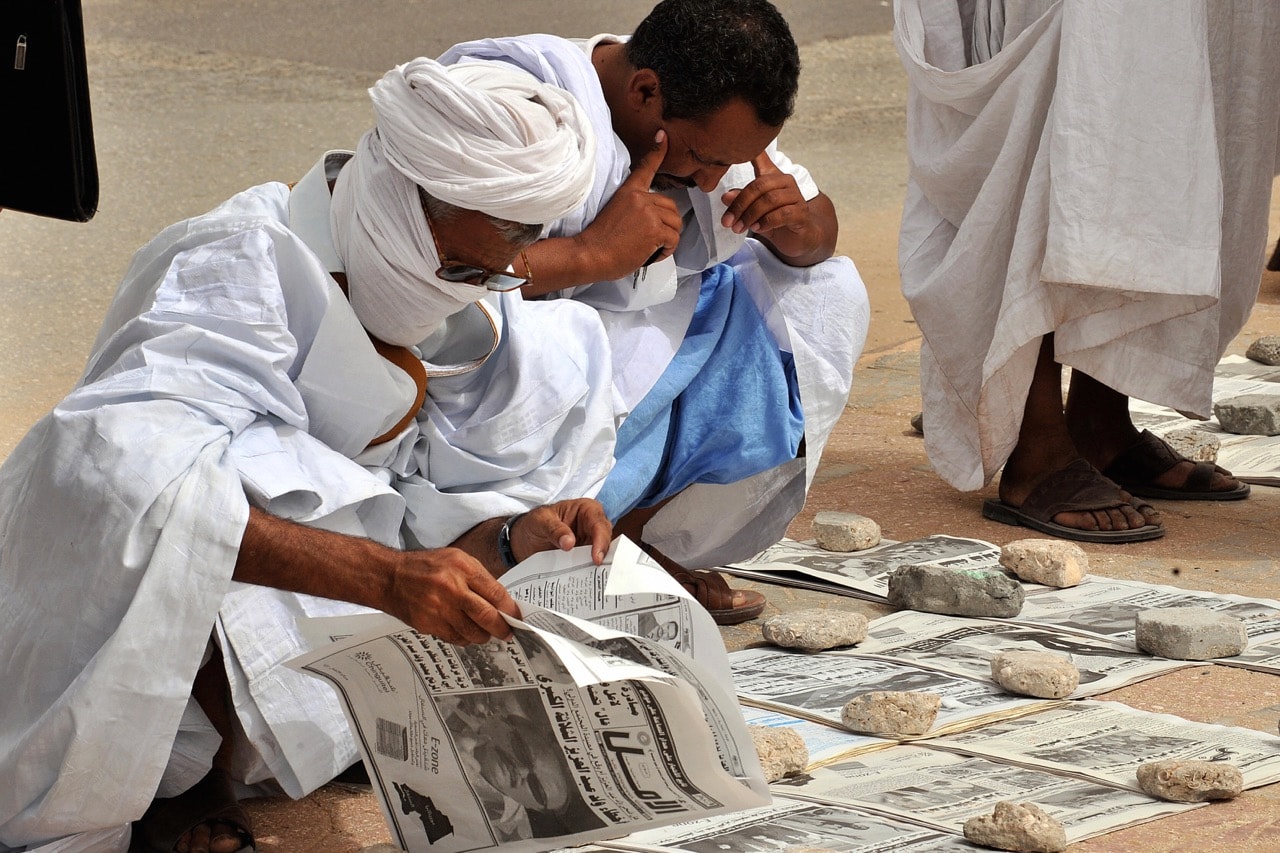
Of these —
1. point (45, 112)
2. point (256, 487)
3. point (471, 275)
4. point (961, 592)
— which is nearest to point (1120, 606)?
point (961, 592)

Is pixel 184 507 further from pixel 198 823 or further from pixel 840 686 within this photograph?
pixel 840 686

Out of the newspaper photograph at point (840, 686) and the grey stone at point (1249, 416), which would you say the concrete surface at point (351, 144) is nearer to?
the newspaper photograph at point (840, 686)

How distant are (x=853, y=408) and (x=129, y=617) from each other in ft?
11.7

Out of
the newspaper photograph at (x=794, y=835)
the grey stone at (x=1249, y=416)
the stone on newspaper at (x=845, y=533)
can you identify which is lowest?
the newspaper photograph at (x=794, y=835)

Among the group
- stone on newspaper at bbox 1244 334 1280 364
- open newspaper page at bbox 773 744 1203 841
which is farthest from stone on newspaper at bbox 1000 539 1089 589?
stone on newspaper at bbox 1244 334 1280 364

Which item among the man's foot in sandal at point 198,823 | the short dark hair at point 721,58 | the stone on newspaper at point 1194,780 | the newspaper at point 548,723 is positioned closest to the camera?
the newspaper at point 548,723

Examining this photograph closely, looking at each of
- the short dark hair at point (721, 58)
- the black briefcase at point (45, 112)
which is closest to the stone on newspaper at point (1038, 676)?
the short dark hair at point (721, 58)

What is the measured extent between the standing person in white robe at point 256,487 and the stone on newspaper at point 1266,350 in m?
3.80

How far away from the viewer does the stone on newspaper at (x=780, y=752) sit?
7.90 ft

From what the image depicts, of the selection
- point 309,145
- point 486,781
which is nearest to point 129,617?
point 486,781

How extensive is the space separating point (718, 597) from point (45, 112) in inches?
63.9

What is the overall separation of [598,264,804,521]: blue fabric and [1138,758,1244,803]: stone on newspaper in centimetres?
106

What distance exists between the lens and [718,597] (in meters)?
3.23

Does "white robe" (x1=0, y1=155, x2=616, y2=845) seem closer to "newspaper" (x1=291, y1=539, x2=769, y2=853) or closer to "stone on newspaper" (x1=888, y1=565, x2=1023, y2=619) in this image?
"newspaper" (x1=291, y1=539, x2=769, y2=853)
